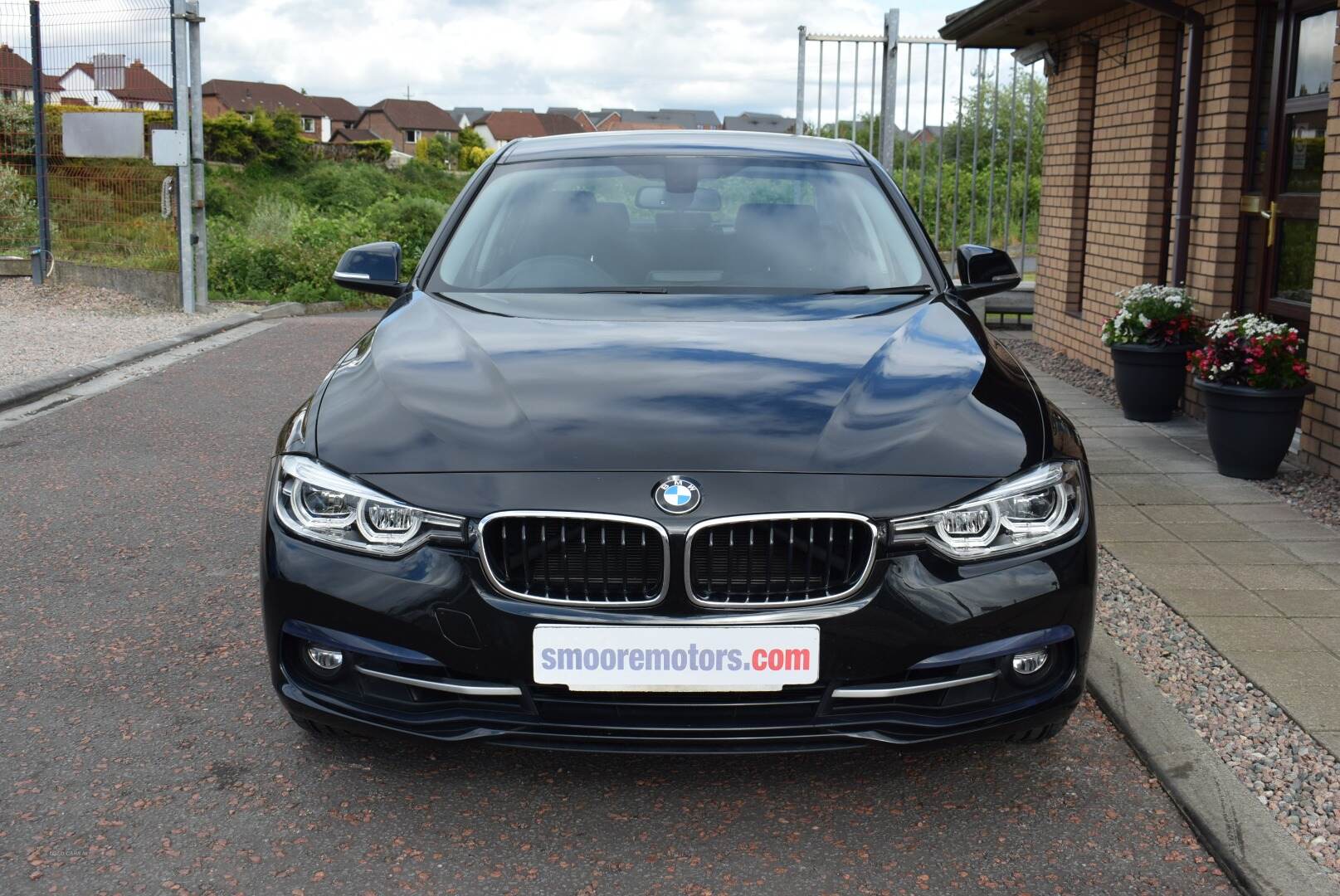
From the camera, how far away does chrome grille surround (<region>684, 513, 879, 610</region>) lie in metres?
2.77

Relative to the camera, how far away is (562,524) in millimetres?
2803

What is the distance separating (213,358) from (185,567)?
22.6 feet

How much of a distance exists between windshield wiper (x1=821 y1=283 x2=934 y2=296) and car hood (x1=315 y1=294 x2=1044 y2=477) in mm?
354

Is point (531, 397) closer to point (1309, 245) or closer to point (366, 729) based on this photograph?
point (366, 729)

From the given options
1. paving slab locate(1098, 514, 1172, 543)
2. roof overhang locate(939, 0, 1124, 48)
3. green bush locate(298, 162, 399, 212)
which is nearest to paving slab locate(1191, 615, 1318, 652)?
paving slab locate(1098, 514, 1172, 543)

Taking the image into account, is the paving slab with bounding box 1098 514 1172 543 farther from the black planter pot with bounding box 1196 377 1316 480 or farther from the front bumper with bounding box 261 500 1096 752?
the front bumper with bounding box 261 500 1096 752

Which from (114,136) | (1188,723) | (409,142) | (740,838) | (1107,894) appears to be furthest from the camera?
(409,142)

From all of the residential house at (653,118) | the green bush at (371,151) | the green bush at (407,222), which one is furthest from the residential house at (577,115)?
the green bush at (407,222)

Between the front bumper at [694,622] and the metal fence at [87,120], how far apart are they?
13.1 m

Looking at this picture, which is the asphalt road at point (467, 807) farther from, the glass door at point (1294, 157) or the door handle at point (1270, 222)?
the door handle at point (1270, 222)

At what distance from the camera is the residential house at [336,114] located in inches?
5316

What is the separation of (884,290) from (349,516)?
6.06ft

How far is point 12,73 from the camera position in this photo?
16750 millimetres

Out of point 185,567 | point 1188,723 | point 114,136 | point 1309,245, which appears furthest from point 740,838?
point 114,136
